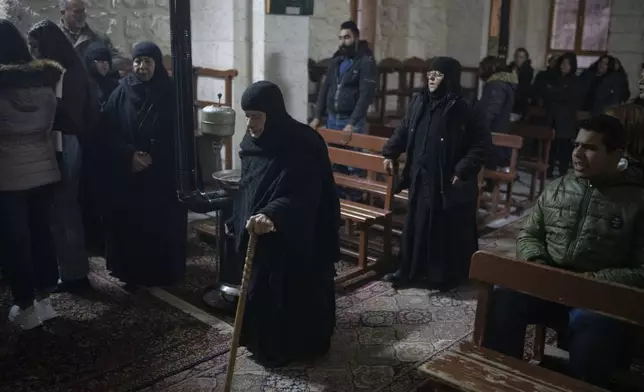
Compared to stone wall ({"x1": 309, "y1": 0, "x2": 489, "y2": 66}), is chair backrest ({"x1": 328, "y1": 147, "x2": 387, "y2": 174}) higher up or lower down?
lower down

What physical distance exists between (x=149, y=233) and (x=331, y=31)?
14.1ft

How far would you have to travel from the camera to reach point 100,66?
4.66 metres

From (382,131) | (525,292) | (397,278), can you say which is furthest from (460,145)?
(382,131)

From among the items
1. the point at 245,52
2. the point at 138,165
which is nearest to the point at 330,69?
the point at 245,52

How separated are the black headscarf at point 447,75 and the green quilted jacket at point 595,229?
1355mm

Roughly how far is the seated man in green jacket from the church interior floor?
665 mm

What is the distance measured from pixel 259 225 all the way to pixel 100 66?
237 cm

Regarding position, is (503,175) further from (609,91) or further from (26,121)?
(26,121)

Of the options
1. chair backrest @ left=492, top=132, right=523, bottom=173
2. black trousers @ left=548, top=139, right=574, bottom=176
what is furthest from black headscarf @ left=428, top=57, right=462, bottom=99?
black trousers @ left=548, top=139, right=574, bottom=176

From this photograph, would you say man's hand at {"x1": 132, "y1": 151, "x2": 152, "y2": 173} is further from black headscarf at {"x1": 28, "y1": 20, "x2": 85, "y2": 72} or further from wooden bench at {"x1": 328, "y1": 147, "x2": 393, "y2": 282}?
wooden bench at {"x1": 328, "y1": 147, "x2": 393, "y2": 282}

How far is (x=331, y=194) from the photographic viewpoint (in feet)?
10.5

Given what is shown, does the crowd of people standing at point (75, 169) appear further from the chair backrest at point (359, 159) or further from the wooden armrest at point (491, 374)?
the wooden armrest at point (491, 374)

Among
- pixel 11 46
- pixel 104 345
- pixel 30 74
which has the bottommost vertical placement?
pixel 104 345

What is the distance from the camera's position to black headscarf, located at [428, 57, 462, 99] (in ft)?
13.2
